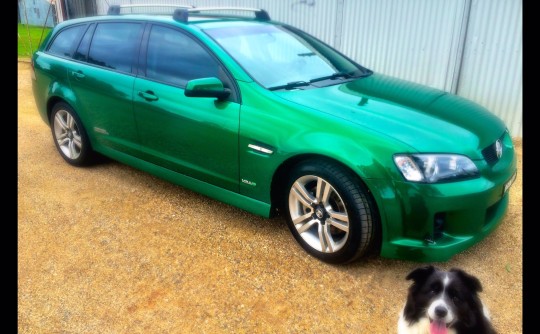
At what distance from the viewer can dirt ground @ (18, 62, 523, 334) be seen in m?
2.52

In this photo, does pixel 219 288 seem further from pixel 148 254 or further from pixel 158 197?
pixel 158 197

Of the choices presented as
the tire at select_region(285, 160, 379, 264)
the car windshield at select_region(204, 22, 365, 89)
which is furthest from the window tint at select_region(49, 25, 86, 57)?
the tire at select_region(285, 160, 379, 264)

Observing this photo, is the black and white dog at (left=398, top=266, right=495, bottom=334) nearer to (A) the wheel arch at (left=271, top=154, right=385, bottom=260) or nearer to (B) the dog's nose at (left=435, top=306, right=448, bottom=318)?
(B) the dog's nose at (left=435, top=306, right=448, bottom=318)

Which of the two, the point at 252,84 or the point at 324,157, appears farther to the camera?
the point at 252,84

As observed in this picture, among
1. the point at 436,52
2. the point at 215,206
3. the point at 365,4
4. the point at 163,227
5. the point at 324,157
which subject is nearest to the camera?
the point at 324,157

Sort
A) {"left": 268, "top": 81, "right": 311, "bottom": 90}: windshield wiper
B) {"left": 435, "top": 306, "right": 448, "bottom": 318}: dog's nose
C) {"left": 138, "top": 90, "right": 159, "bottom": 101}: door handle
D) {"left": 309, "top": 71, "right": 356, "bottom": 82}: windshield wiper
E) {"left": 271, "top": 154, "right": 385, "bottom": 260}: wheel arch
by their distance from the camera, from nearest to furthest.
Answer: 1. {"left": 435, "top": 306, "right": 448, "bottom": 318}: dog's nose
2. {"left": 271, "top": 154, "right": 385, "bottom": 260}: wheel arch
3. {"left": 268, "top": 81, "right": 311, "bottom": 90}: windshield wiper
4. {"left": 309, "top": 71, "right": 356, "bottom": 82}: windshield wiper
5. {"left": 138, "top": 90, "right": 159, "bottom": 101}: door handle

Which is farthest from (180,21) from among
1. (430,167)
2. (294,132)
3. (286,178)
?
(430,167)

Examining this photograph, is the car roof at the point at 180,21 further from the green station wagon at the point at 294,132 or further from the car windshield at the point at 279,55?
the car windshield at the point at 279,55

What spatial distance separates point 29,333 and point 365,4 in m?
6.18

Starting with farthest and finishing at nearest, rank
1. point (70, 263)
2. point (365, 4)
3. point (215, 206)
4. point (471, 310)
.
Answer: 1. point (365, 4)
2. point (215, 206)
3. point (70, 263)
4. point (471, 310)

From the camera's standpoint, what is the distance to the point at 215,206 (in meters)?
3.88

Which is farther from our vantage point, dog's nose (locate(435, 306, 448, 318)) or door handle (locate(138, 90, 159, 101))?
door handle (locate(138, 90, 159, 101))

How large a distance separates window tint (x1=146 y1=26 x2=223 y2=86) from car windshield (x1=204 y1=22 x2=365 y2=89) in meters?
0.18
